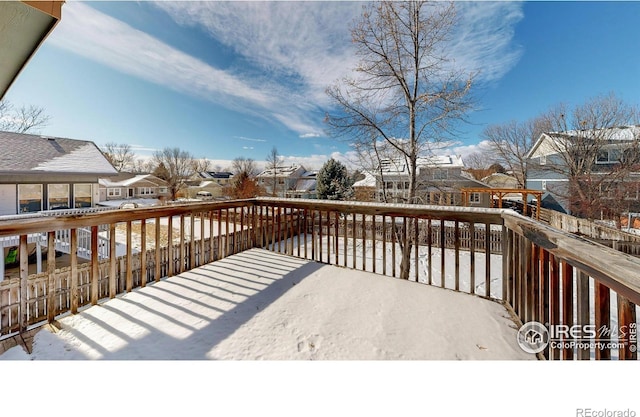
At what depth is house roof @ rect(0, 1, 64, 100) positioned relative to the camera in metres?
1.35

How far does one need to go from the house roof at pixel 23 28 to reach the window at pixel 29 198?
1182cm

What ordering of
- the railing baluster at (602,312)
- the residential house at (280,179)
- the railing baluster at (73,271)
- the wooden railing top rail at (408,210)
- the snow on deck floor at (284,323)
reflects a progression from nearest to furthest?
the railing baluster at (602,312), the snow on deck floor at (284,323), the railing baluster at (73,271), the wooden railing top rail at (408,210), the residential house at (280,179)

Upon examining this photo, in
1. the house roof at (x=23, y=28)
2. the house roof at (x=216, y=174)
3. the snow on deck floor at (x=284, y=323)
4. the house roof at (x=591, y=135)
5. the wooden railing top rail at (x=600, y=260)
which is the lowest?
the snow on deck floor at (x=284, y=323)

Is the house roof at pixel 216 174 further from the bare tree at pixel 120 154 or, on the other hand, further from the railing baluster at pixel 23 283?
the railing baluster at pixel 23 283

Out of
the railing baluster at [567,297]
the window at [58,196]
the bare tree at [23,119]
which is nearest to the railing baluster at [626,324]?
the railing baluster at [567,297]

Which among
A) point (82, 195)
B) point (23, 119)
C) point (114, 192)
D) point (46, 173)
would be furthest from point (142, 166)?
point (46, 173)

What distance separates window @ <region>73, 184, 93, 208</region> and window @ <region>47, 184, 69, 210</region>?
30 centimetres

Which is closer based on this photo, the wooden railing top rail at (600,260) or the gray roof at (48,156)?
the wooden railing top rail at (600,260)

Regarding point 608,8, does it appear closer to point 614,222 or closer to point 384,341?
point 384,341

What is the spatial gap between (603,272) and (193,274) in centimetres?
299

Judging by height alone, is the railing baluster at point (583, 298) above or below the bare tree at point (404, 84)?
below

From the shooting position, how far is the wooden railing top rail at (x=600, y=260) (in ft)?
2.51

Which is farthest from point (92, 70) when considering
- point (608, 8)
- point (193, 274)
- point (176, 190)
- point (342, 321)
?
point (176, 190)
